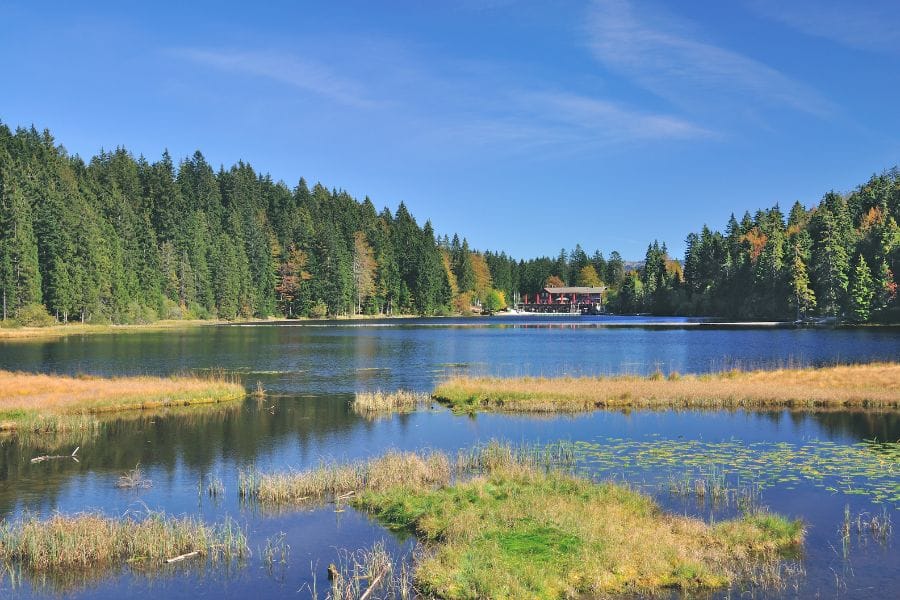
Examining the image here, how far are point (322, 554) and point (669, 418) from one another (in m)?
24.2

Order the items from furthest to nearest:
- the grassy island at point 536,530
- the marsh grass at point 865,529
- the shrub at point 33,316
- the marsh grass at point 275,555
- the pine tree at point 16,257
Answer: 1. the shrub at point 33,316
2. the pine tree at point 16,257
3. the marsh grass at point 865,529
4. the marsh grass at point 275,555
5. the grassy island at point 536,530

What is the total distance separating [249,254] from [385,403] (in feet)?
438

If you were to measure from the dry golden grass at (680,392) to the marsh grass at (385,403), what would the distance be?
1770mm

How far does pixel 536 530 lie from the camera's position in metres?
17.9

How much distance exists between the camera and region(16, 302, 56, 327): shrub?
10550 centimetres

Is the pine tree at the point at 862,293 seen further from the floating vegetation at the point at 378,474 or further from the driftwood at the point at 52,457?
the driftwood at the point at 52,457

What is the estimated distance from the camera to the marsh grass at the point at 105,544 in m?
17.2

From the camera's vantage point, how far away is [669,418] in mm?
37125

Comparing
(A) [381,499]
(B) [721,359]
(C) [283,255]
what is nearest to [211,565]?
(A) [381,499]

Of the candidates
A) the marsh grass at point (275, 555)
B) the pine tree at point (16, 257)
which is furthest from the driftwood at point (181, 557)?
the pine tree at point (16, 257)

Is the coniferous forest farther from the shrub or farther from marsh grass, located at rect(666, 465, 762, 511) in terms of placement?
marsh grass, located at rect(666, 465, 762, 511)

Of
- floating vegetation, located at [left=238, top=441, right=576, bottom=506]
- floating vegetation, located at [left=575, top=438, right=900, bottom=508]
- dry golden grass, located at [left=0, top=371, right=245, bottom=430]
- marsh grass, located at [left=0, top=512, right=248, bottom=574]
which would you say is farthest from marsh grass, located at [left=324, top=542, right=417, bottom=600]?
dry golden grass, located at [left=0, top=371, right=245, bottom=430]

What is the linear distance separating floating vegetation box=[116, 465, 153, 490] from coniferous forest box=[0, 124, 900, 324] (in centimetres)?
9418

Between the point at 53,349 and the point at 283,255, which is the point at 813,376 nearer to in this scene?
the point at 53,349
